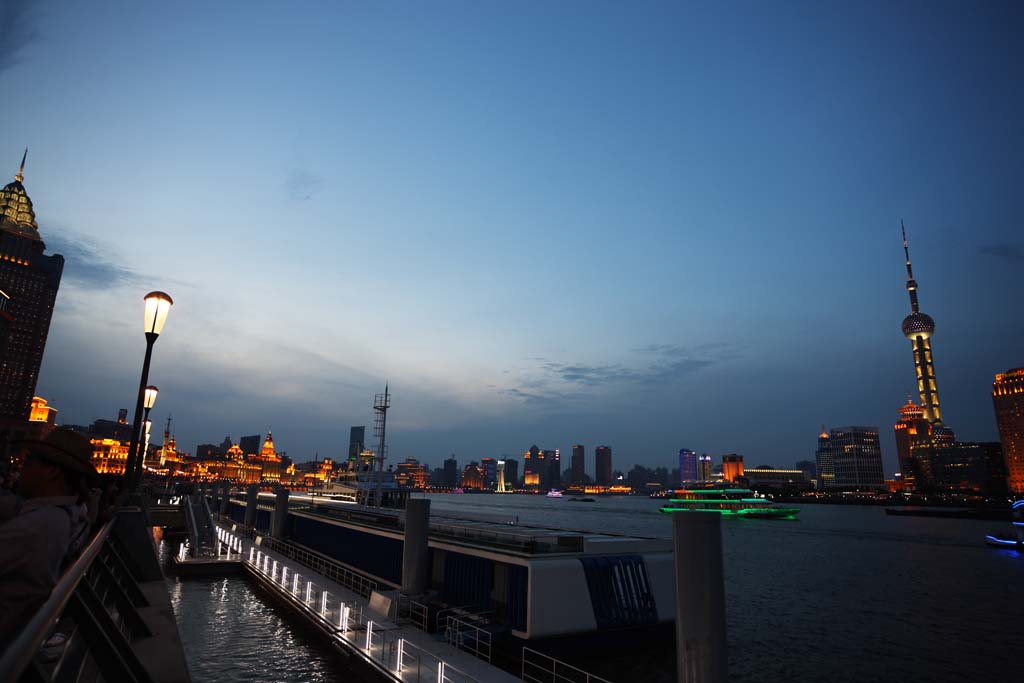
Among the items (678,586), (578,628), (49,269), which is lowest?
(578,628)

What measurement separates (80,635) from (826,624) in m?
44.1

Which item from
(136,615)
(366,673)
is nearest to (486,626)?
(366,673)

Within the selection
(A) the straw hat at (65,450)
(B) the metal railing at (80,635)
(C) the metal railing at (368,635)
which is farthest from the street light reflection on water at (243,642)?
(A) the straw hat at (65,450)

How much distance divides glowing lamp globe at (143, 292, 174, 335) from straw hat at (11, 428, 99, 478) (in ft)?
40.1

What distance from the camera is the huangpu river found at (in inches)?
878

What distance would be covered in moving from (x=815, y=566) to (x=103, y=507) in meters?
72.2

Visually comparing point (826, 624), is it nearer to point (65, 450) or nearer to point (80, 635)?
point (80, 635)

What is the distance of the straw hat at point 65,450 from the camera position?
11.0 feet

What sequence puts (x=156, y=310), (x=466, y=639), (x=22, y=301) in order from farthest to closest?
1. (x=22, y=301)
2. (x=466, y=639)
3. (x=156, y=310)

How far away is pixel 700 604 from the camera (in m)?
10.9

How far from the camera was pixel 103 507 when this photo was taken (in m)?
6.74

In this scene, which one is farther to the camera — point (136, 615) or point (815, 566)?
point (815, 566)

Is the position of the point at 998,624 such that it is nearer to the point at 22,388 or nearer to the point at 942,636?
the point at 942,636

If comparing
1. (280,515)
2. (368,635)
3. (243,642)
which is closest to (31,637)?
(368,635)
